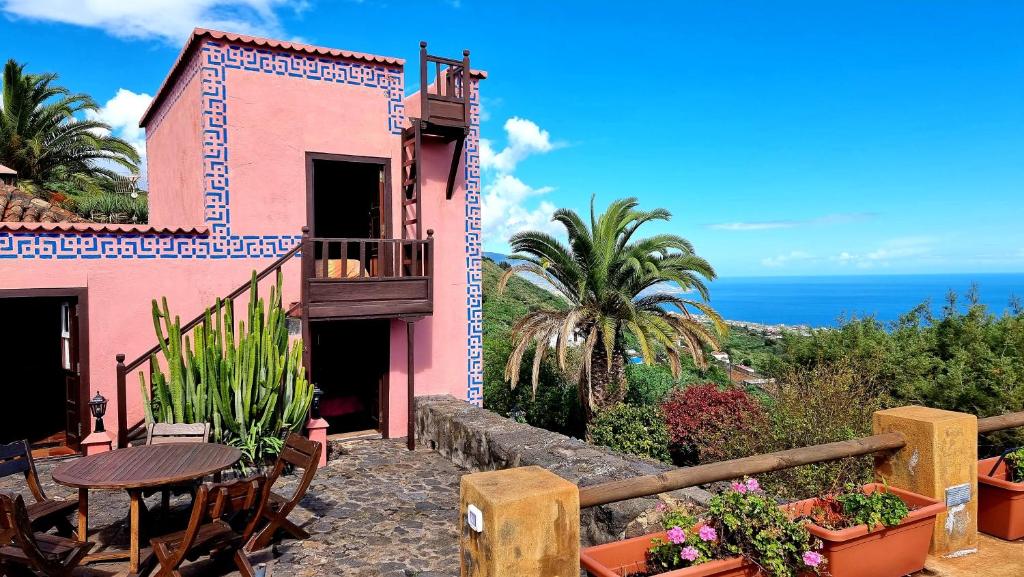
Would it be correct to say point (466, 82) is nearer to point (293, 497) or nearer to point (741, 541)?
point (293, 497)

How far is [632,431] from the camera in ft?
38.2

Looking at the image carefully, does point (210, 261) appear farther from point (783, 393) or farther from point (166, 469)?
point (783, 393)

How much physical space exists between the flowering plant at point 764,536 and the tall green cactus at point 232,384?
5928 millimetres

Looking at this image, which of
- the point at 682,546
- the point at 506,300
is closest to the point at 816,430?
the point at 682,546

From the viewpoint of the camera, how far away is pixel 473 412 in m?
9.14

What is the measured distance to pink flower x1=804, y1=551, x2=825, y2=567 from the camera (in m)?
3.00

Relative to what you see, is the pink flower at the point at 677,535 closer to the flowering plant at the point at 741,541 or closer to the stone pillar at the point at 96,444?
the flowering plant at the point at 741,541

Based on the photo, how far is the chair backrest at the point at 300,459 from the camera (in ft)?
17.7

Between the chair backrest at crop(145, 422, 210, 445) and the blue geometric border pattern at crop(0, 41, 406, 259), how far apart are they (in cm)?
305

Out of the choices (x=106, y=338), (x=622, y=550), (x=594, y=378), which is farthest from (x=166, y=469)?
(x=594, y=378)

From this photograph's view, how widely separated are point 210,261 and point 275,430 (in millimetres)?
2863

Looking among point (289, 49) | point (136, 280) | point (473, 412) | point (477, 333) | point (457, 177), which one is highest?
point (289, 49)

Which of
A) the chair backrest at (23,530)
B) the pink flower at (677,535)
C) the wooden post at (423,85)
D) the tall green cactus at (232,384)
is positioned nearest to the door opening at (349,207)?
the wooden post at (423,85)

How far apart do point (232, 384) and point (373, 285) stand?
247cm
